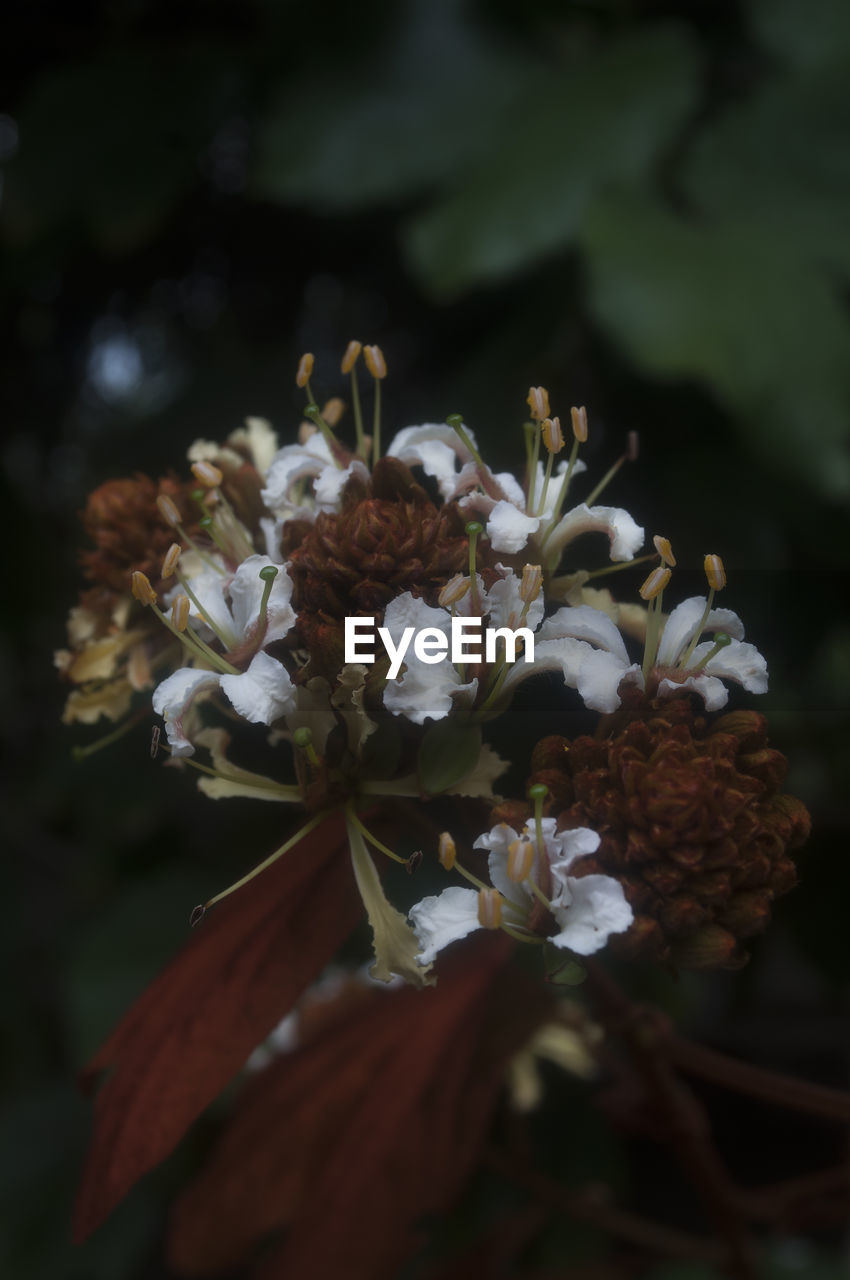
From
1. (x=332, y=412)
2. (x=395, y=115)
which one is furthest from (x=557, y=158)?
(x=332, y=412)

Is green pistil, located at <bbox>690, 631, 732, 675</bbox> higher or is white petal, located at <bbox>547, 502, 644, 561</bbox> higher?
white petal, located at <bbox>547, 502, 644, 561</bbox>

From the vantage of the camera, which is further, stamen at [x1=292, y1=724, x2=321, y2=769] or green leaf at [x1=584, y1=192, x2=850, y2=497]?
green leaf at [x1=584, y1=192, x2=850, y2=497]

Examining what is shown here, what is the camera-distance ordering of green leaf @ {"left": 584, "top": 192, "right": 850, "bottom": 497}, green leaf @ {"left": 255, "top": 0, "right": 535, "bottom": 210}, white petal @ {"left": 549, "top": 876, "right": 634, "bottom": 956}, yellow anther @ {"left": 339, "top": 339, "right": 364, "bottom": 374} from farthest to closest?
green leaf @ {"left": 255, "top": 0, "right": 535, "bottom": 210} → green leaf @ {"left": 584, "top": 192, "right": 850, "bottom": 497} → yellow anther @ {"left": 339, "top": 339, "right": 364, "bottom": 374} → white petal @ {"left": 549, "top": 876, "right": 634, "bottom": 956}

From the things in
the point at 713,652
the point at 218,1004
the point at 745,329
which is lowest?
the point at 218,1004

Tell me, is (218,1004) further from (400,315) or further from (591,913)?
(400,315)

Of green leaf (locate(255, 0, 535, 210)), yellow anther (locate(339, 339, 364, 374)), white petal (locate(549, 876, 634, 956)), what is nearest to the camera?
white petal (locate(549, 876, 634, 956))

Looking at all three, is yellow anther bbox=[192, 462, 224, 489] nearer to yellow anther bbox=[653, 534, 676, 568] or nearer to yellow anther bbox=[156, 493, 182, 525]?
yellow anther bbox=[156, 493, 182, 525]
